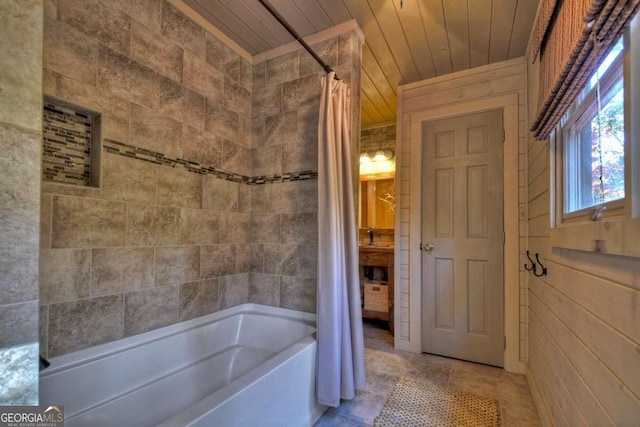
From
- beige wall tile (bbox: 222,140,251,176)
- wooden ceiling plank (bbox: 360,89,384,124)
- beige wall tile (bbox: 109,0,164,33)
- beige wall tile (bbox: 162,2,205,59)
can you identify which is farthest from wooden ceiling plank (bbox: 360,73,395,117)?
beige wall tile (bbox: 109,0,164,33)

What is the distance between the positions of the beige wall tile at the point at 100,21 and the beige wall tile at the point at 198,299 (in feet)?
4.69

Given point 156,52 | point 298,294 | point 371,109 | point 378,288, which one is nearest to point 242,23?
point 156,52

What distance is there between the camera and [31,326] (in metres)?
0.49

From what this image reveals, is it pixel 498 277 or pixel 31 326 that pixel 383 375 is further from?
pixel 31 326

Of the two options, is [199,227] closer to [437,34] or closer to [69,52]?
[69,52]

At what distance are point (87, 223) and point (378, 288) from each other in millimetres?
2714

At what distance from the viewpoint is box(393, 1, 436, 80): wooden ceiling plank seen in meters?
1.85

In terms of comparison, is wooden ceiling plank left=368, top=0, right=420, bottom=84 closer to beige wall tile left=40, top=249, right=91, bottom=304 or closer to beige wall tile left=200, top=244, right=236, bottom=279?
beige wall tile left=200, top=244, right=236, bottom=279

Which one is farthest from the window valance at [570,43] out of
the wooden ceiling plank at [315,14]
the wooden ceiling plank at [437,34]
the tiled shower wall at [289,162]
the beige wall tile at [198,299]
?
the beige wall tile at [198,299]

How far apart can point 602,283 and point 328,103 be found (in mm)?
1523

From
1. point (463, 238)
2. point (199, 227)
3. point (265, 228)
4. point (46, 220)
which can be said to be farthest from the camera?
point (463, 238)

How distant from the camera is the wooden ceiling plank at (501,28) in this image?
1.79 meters

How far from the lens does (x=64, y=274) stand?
1.35 meters

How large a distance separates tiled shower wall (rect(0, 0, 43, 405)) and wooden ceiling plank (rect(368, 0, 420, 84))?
1.83 meters
